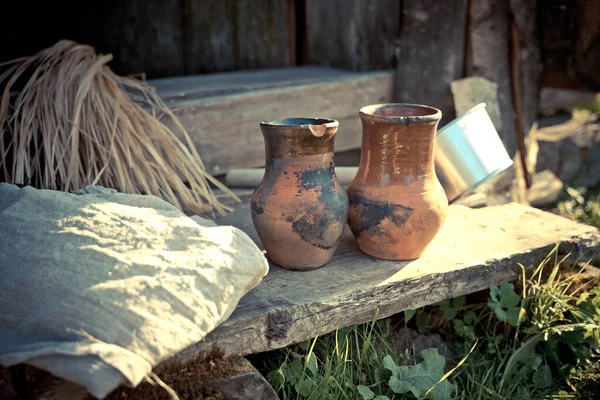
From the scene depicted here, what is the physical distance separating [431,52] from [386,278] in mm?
1372

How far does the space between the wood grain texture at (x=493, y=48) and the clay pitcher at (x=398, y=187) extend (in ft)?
3.44

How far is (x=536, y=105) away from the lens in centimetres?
295

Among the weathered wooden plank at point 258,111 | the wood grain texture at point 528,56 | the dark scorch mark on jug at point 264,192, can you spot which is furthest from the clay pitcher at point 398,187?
the wood grain texture at point 528,56

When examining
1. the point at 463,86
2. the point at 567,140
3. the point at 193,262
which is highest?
the point at 463,86

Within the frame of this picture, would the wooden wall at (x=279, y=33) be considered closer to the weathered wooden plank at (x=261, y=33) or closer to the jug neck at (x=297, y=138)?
the weathered wooden plank at (x=261, y=33)

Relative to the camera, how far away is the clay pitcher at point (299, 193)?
168 cm

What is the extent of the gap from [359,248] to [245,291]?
0.52 meters

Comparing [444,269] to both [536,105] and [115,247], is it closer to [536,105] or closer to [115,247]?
[115,247]

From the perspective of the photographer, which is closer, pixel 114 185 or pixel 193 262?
pixel 193 262

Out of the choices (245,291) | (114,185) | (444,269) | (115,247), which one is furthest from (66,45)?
(444,269)

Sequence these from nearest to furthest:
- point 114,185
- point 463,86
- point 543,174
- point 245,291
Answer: point 245,291 < point 114,185 < point 463,86 < point 543,174

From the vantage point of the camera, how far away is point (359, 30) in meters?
2.80

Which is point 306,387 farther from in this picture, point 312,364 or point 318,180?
point 318,180

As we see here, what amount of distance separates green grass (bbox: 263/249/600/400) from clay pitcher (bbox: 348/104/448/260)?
28cm
